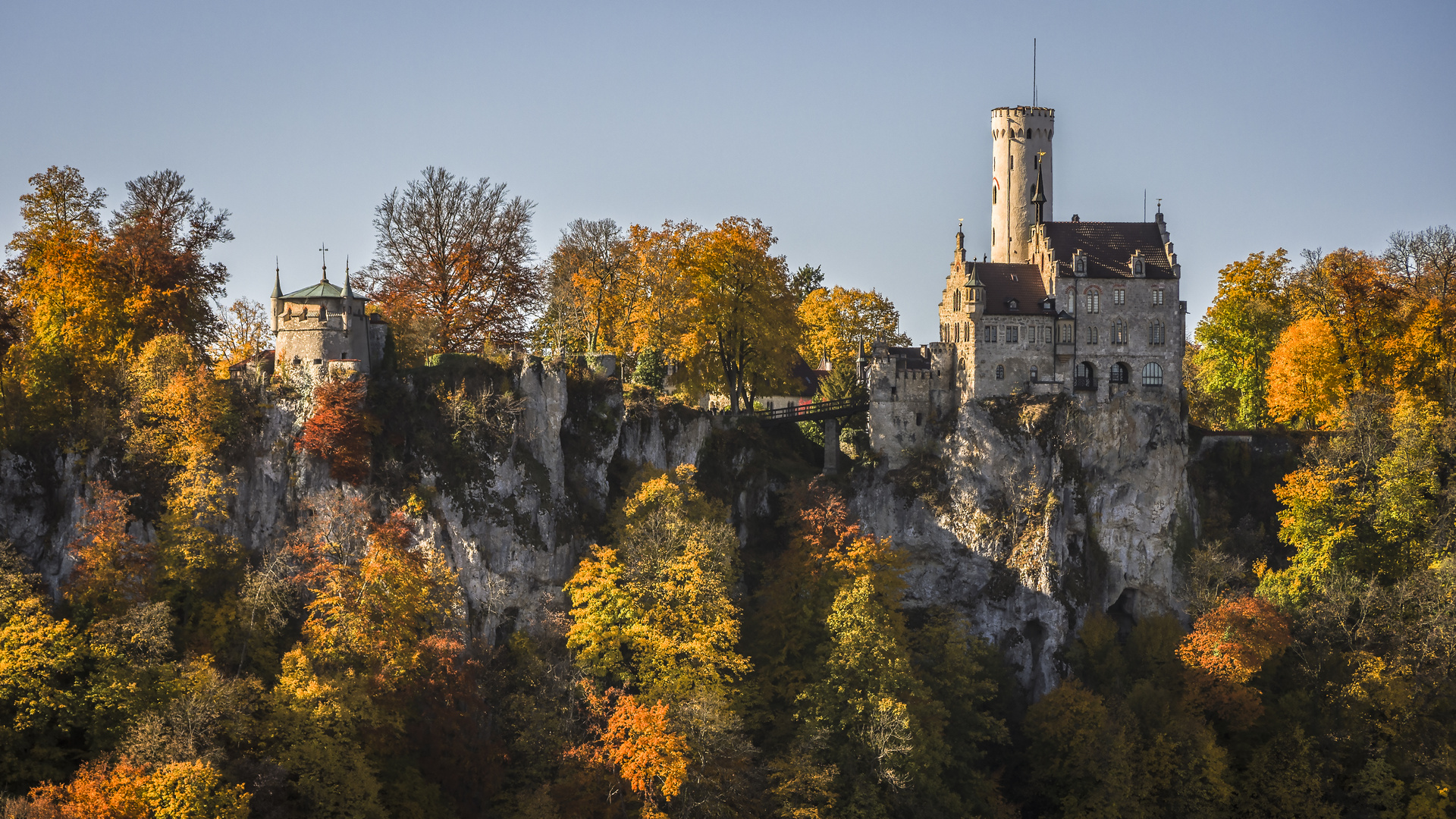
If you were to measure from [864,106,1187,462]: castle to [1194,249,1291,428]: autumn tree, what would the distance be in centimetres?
1028

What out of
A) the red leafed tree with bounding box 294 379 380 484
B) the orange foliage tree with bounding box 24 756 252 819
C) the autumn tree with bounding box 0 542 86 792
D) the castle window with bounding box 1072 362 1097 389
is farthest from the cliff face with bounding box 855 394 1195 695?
the autumn tree with bounding box 0 542 86 792

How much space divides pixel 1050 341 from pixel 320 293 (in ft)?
91.6

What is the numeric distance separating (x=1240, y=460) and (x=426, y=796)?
36.9m

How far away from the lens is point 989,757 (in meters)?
66.4

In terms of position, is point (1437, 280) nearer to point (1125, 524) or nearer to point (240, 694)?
point (1125, 524)

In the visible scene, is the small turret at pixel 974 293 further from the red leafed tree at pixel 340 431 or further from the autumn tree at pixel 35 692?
the autumn tree at pixel 35 692

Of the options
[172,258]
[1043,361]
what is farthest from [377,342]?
[1043,361]

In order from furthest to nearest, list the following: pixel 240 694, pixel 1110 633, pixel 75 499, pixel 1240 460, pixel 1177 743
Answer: pixel 1240 460 < pixel 1110 633 < pixel 1177 743 < pixel 75 499 < pixel 240 694

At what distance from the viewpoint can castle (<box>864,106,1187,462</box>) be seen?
6950 cm

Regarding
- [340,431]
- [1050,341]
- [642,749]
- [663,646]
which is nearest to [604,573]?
[663,646]

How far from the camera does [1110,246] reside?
7106cm

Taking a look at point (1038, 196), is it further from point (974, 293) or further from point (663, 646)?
point (663, 646)

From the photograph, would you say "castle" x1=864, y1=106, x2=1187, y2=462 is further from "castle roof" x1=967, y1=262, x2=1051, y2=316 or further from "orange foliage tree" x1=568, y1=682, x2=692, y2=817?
"orange foliage tree" x1=568, y1=682, x2=692, y2=817

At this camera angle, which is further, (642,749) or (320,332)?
(320,332)
